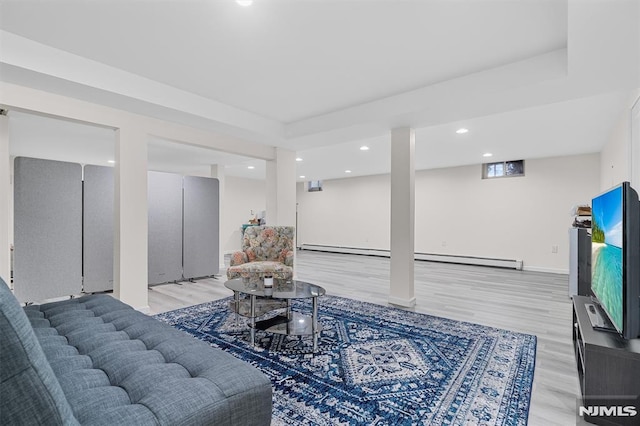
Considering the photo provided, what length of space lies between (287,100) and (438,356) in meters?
3.16

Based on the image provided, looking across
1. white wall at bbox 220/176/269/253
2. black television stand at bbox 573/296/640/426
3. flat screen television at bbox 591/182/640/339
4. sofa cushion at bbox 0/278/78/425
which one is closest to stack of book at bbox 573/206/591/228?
flat screen television at bbox 591/182/640/339

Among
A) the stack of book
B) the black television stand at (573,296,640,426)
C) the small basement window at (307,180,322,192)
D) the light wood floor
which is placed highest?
the small basement window at (307,180,322,192)

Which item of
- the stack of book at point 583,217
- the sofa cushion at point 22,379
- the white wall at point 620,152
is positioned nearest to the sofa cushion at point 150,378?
the sofa cushion at point 22,379

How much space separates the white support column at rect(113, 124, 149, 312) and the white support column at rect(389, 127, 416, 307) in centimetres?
313

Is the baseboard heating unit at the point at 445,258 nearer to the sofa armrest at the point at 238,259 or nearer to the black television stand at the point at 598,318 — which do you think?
the black television stand at the point at 598,318

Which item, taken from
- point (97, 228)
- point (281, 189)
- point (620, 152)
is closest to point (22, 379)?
point (97, 228)

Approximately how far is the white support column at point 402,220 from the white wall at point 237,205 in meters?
6.78

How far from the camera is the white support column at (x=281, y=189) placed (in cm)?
534

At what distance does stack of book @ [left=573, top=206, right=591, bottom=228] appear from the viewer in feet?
14.7

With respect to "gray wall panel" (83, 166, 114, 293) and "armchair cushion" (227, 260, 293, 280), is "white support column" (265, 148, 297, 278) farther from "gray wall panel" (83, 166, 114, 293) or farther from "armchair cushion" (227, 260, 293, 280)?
"gray wall panel" (83, 166, 114, 293)

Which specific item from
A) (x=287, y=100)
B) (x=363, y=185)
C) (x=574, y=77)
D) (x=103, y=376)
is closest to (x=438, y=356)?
(x=103, y=376)

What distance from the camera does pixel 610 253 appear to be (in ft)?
6.46

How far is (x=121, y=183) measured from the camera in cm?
342

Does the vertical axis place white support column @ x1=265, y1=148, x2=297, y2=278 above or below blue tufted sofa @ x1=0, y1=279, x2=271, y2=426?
above
